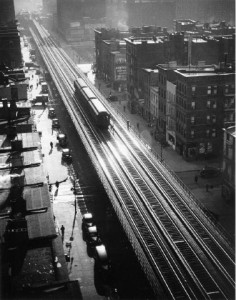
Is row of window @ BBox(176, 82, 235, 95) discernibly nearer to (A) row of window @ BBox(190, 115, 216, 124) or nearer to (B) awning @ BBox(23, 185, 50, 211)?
(A) row of window @ BBox(190, 115, 216, 124)

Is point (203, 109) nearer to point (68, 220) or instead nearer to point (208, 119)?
point (208, 119)

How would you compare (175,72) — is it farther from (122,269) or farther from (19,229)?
(19,229)


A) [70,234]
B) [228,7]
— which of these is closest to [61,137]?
[70,234]

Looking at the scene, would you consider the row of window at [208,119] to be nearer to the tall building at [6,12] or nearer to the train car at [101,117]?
the train car at [101,117]

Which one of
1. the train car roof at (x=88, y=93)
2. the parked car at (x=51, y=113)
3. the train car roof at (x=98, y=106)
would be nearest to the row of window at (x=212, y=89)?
the train car roof at (x=98, y=106)

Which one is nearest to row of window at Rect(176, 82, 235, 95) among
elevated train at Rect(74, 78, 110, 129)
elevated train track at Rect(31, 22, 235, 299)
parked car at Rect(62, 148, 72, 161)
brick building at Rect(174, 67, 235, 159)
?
brick building at Rect(174, 67, 235, 159)
